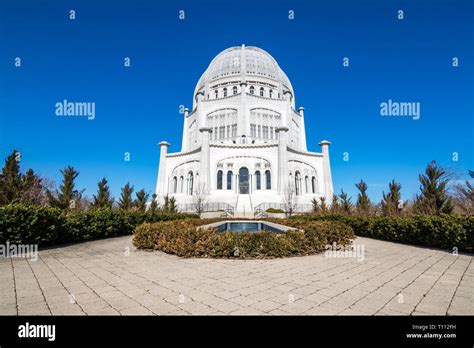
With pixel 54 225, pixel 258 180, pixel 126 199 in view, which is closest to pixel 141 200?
pixel 126 199

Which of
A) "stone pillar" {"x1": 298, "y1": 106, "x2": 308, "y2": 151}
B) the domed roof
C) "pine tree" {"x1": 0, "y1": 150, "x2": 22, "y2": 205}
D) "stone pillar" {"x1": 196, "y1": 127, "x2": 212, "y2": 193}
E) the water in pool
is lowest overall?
the water in pool

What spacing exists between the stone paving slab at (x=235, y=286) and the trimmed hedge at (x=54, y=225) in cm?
139

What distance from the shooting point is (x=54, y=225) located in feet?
31.6

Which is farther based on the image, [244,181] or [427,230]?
[244,181]

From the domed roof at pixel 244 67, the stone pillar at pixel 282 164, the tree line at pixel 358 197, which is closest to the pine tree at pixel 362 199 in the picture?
the tree line at pixel 358 197

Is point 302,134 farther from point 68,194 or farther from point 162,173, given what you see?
point 68,194

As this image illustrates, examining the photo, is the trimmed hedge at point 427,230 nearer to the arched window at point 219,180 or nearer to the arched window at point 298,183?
the arched window at point 298,183

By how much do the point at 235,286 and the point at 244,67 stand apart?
50.7 m

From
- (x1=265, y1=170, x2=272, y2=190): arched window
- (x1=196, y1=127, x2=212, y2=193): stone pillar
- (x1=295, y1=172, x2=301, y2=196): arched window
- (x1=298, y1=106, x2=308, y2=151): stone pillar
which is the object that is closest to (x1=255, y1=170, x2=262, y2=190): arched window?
(x1=265, y1=170, x2=272, y2=190): arched window

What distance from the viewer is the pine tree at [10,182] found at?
37.1ft

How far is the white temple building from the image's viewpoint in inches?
1416

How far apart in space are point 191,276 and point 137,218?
12.3 metres

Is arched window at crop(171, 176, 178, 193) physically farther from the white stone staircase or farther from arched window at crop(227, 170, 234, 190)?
the white stone staircase

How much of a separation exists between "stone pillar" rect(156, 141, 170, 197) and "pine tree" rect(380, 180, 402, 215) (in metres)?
33.2
